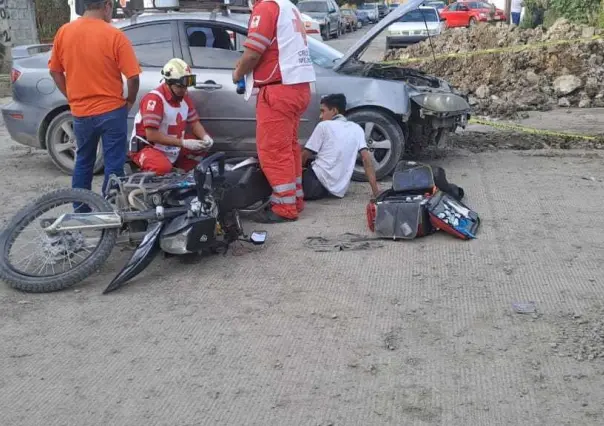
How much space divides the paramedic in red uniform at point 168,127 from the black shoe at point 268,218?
678 millimetres

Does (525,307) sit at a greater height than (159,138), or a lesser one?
lesser

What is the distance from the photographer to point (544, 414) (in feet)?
10.9

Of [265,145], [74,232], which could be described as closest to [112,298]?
[74,232]

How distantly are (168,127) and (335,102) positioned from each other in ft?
4.87

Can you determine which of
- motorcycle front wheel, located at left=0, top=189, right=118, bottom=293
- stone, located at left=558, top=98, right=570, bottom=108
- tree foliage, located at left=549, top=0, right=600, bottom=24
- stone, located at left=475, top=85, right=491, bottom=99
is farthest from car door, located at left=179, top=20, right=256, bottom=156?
tree foliage, located at left=549, top=0, right=600, bottom=24

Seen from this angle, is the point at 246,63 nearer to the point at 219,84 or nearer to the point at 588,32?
the point at 219,84

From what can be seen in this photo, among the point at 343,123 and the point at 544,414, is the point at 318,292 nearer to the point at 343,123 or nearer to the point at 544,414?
the point at 544,414

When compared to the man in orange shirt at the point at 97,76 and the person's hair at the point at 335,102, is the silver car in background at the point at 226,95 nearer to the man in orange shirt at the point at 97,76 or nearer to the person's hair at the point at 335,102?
the person's hair at the point at 335,102

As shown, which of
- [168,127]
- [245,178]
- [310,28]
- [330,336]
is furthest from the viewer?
[310,28]

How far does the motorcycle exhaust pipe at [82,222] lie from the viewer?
15.8 feet

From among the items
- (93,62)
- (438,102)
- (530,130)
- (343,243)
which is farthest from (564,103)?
(93,62)

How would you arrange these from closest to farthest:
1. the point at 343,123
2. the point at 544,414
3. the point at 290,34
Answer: the point at 544,414 < the point at 290,34 < the point at 343,123

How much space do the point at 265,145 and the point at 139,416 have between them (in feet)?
10.1

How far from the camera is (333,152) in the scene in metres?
6.72
